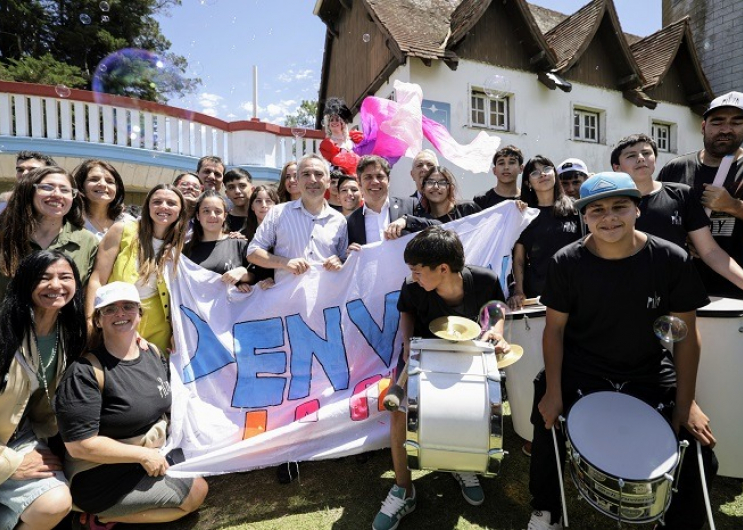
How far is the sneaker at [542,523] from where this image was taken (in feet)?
7.98

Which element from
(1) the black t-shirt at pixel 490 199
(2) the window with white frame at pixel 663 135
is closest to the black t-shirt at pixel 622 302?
(1) the black t-shirt at pixel 490 199

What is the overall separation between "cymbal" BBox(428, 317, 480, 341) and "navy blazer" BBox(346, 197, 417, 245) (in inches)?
52.3

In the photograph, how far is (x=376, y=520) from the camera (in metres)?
2.54

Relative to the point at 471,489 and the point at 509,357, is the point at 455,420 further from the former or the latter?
the point at 471,489

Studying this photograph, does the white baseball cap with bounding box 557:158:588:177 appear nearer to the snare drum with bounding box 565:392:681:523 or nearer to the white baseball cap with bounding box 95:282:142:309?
the snare drum with bounding box 565:392:681:523

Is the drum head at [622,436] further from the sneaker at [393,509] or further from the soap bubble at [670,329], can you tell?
the sneaker at [393,509]

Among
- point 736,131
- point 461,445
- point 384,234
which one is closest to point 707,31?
point 736,131

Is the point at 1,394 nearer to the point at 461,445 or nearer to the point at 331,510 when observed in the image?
the point at 331,510

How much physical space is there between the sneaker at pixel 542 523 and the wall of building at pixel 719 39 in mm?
18172

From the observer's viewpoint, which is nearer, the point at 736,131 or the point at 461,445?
the point at 461,445

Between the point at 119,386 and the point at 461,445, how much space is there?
200 centimetres

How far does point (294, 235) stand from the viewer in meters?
3.56

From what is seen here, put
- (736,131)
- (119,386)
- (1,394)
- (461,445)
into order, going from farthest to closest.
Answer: (736,131)
(119,386)
(1,394)
(461,445)

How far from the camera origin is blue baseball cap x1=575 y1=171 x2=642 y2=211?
2.26 m
